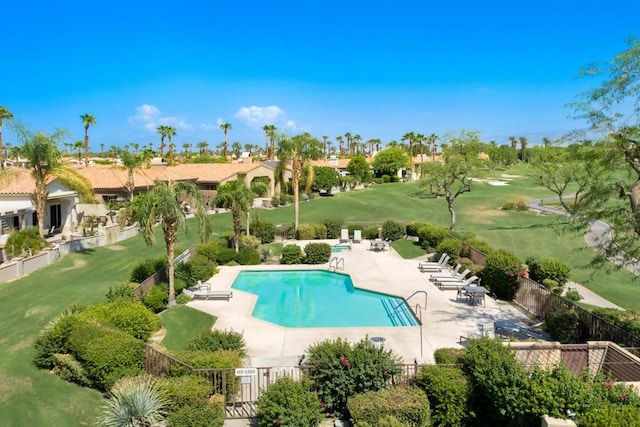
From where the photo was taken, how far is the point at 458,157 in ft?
132

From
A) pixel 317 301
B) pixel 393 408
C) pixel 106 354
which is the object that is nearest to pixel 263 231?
pixel 317 301

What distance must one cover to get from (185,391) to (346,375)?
3.73m

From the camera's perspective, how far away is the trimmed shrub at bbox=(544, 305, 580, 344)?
14711mm

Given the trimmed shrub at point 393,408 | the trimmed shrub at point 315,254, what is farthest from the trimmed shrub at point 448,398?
the trimmed shrub at point 315,254

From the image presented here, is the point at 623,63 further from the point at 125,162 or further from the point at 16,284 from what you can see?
the point at 125,162

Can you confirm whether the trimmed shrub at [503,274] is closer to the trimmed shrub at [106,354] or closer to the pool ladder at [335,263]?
the pool ladder at [335,263]

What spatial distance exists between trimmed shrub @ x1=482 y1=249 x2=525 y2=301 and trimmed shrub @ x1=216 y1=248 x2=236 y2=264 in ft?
48.1

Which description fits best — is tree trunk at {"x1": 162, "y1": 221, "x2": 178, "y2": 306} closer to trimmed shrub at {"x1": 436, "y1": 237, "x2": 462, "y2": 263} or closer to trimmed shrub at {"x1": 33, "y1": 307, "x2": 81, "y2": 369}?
trimmed shrub at {"x1": 33, "y1": 307, "x2": 81, "y2": 369}

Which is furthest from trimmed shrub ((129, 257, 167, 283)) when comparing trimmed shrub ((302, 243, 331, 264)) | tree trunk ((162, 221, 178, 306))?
trimmed shrub ((302, 243, 331, 264))

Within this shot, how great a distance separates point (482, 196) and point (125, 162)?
4731cm

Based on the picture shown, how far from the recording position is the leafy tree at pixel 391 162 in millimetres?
94562

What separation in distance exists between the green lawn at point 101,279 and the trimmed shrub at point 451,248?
3.56 m

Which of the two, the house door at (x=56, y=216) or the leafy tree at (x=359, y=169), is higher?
the leafy tree at (x=359, y=169)

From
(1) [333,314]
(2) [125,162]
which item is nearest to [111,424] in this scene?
(1) [333,314]
